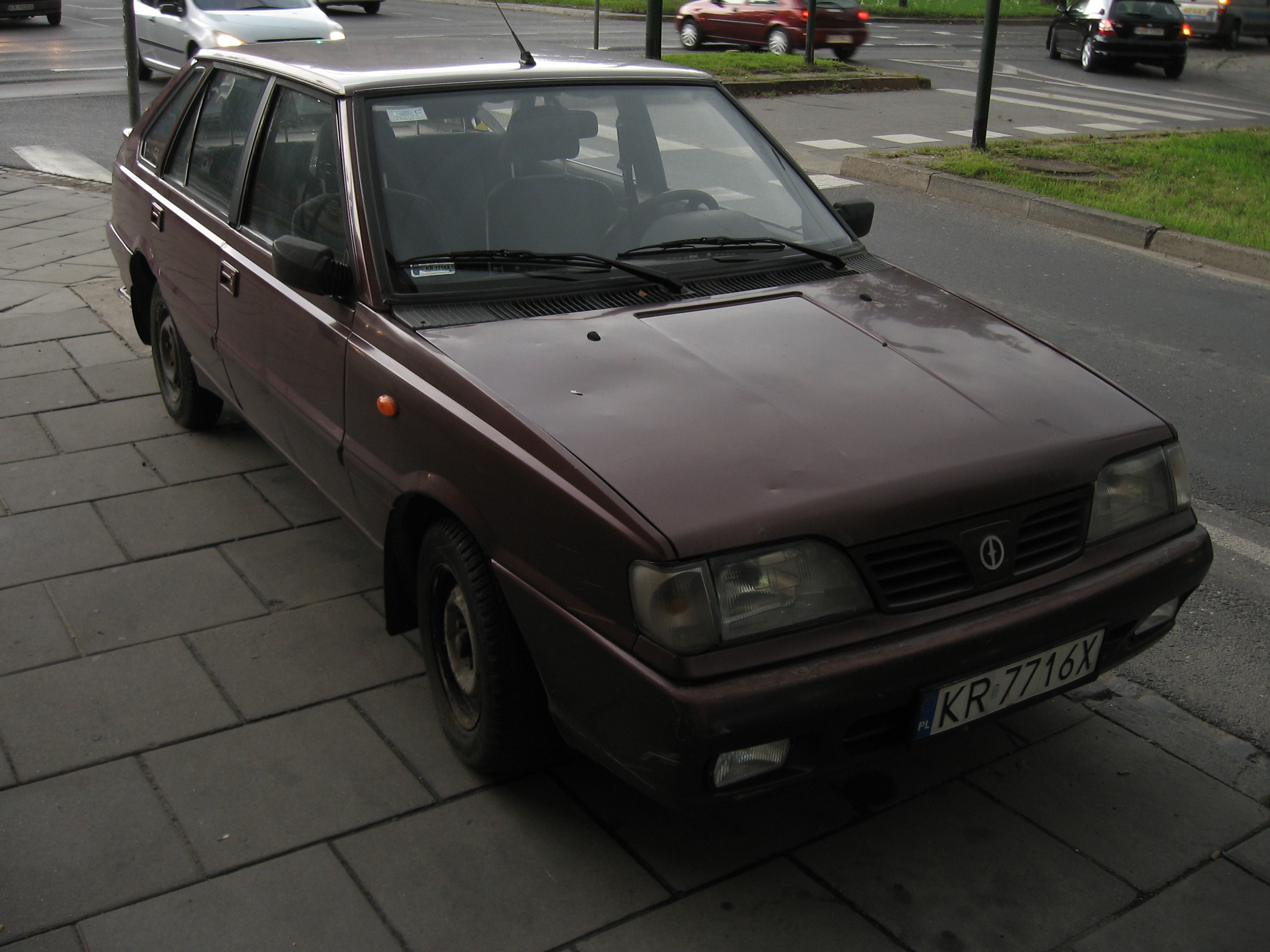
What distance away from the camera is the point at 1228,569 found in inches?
165

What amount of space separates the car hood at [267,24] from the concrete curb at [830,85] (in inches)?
210

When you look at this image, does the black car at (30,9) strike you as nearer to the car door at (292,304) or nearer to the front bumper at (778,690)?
the car door at (292,304)

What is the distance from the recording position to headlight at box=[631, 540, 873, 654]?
2.30 m

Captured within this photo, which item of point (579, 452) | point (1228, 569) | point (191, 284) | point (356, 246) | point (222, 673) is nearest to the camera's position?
point (579, 452)

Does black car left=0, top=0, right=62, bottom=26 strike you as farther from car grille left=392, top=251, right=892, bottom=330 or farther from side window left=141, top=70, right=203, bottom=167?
car grille left=392, top=251, right=892, bottom=330

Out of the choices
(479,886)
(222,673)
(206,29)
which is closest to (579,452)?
(479,886)

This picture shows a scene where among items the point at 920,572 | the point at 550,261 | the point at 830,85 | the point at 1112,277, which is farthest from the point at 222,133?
the point at 830,85

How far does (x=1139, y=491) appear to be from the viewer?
2873mm

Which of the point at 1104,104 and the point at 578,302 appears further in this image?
the point at 1104,104

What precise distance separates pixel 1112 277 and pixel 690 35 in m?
16.7

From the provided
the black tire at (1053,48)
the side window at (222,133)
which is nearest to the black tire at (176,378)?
the side window at (222,133)

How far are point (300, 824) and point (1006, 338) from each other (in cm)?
220

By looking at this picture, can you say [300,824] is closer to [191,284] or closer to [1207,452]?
[191,284]

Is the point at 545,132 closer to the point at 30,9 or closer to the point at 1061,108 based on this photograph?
the point at 1061,108
